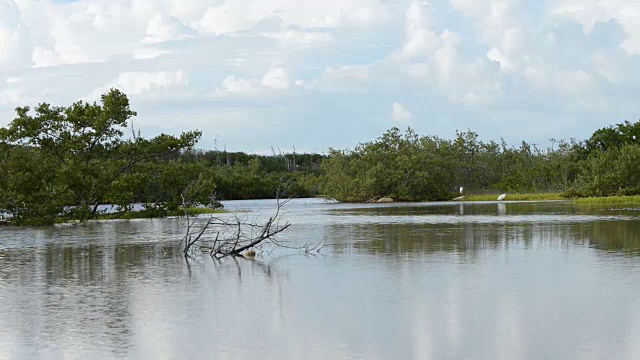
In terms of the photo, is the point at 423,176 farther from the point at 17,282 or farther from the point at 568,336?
the point at 568,336

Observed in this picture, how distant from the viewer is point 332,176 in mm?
63906

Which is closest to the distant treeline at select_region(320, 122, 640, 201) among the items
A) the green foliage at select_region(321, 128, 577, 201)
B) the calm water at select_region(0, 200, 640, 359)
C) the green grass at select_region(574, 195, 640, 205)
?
the green foliage at select_region(321, 128, 577, 201)

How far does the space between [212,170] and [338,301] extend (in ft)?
115

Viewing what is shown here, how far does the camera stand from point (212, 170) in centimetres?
4641

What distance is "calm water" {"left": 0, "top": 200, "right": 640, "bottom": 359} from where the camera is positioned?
895 cm

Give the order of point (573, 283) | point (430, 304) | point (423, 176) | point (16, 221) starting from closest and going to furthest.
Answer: point (430, 304), point (573, 283), point (16, 221), point (423, 176)

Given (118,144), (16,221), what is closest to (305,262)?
(16,221)

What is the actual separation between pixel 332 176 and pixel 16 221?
114 feet

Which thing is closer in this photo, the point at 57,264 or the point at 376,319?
the point at 376,319

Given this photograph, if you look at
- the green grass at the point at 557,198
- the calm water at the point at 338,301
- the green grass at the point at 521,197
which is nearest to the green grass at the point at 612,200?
the green grass at the point at 557,198

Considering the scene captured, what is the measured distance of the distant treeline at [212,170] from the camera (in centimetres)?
3256

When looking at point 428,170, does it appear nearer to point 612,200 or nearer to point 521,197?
point 521,197

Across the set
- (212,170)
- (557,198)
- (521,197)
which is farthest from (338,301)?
(521,197)

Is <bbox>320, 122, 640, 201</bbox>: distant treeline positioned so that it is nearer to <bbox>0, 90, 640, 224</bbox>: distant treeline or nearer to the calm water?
<bbox>0, 90, 640, 224</bbox>: distant treeline
